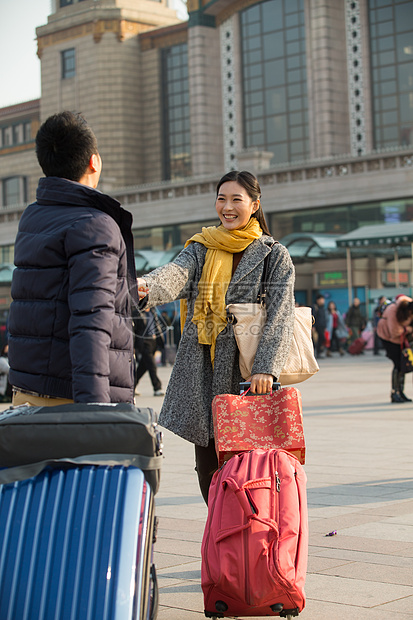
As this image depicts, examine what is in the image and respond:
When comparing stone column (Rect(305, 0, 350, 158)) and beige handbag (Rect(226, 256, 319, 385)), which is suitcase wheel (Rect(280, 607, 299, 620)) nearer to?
beige handbag (Rect(226, 256, 319, 385))

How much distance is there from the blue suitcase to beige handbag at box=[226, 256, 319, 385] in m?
1.40

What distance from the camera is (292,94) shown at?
54.2 metres

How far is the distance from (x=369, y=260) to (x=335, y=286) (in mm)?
2024

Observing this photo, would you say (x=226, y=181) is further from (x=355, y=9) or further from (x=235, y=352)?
(x=355, y=9)

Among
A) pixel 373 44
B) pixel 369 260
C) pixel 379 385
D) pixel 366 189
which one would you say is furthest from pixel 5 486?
pixel 373 44

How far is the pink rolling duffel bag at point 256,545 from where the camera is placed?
10.5 feet

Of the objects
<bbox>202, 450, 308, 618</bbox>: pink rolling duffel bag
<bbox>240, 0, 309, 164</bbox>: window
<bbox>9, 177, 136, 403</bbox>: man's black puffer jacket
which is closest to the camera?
<bbox>9, 177, 136, 403</bbox>: man's black puffer jacket

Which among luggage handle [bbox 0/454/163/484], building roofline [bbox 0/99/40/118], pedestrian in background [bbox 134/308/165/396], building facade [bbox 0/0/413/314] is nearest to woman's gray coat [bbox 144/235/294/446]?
luggage handle [bbox 0/454/163/484]

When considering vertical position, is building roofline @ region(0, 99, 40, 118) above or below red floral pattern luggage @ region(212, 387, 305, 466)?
above

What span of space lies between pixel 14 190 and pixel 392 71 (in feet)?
128

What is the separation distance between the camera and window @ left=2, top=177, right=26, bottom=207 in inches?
3078

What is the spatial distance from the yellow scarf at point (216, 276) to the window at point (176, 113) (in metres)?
62.4

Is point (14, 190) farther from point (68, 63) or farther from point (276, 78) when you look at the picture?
point (276, 78)

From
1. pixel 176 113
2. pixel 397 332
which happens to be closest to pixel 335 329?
pixel 397 332
